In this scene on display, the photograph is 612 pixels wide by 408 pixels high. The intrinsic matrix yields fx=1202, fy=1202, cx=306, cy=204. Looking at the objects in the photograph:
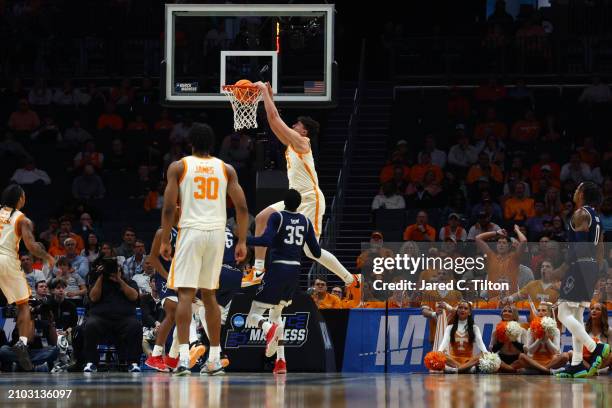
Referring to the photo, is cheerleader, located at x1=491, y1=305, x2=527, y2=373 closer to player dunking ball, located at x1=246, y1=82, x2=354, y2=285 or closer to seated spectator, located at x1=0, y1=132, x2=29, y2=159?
player dunking ball, located at x1=246, y1=82, x2=354, y2=285

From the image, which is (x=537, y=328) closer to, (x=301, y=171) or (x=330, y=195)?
(x=301, y=171)

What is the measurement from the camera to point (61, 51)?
93.2 ft

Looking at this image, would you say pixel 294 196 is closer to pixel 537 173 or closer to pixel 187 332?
pixel 187 332

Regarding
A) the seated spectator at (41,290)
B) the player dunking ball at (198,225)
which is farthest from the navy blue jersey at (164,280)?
the seated spectator at (41,290)

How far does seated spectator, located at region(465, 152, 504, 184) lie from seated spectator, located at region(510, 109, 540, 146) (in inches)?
59.8

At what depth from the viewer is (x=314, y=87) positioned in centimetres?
1789

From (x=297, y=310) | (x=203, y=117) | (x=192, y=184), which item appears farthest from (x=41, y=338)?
(x=203, y=117)

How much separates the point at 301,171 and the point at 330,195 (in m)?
10.8

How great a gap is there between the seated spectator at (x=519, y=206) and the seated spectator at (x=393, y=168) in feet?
8.28

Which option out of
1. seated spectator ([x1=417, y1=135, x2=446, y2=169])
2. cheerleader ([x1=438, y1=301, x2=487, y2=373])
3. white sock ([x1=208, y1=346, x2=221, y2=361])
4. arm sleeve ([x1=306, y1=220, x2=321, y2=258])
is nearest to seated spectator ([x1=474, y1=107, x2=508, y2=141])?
seated spectator ([x1=417, y1=135, x2=446, y2=169])

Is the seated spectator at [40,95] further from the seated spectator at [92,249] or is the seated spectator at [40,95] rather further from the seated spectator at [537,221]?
the seated spectator at [537,221]

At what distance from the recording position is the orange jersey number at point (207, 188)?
39.7 feet

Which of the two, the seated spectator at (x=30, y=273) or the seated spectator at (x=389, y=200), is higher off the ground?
the seated spectator at (x=389, y=200)

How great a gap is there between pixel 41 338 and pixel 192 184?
656 centimetres
